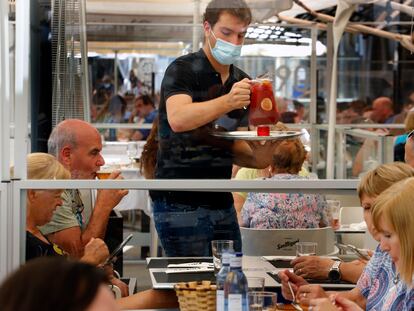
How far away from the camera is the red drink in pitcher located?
14.5 ft

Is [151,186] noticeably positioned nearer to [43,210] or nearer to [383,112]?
[43,210]

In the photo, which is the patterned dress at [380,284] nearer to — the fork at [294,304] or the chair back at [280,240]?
the fork at [294,304]

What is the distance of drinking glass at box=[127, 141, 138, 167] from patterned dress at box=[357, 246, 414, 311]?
275 centimetres

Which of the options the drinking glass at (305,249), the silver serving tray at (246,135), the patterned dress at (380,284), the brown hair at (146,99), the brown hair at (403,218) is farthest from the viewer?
the brown hair at (146,99)

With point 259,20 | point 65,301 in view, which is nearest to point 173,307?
point 259,20

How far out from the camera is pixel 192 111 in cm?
442

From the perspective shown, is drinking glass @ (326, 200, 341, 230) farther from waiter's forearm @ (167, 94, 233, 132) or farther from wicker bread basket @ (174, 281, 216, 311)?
wicker bread basket @ (174, 281, 216, 311)

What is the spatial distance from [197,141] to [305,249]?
68cm

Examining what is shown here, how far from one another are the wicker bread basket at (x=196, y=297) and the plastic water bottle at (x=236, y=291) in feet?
0.66

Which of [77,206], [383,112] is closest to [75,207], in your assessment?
[77,206]

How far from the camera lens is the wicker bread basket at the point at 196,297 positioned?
3.54 m

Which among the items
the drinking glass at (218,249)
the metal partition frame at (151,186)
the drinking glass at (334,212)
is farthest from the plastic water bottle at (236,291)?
the drinking glass at (334,212)

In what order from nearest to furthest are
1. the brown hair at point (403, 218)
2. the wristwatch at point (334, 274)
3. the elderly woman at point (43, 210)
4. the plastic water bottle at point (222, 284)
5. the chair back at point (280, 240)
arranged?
1. the brown hair at point (403, 218)
2. the plastic water bottle at point (222, 284)
3. the wristwatch at point (334, 274)
4. the elderly woman at point (43, 210)
5. the chair back at point (280, 240)

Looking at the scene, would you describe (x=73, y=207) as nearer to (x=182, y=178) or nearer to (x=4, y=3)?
(x=182, y=178)
